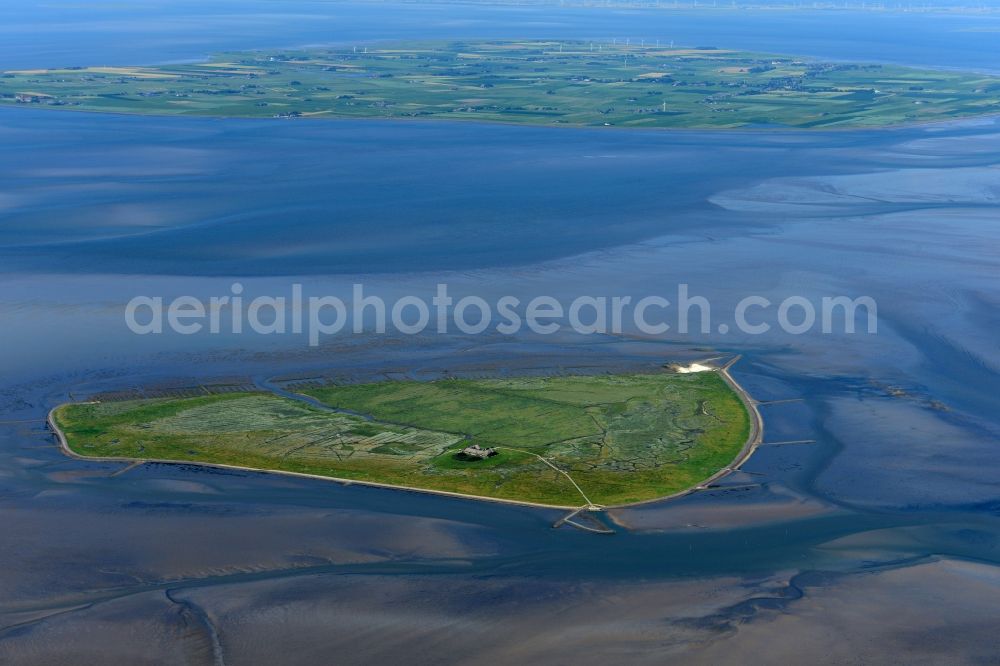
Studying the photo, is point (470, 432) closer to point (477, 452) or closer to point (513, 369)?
point (477, 452)

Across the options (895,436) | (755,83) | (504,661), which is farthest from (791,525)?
(755,83)

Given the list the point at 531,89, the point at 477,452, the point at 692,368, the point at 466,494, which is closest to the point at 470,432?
the point at 477,452

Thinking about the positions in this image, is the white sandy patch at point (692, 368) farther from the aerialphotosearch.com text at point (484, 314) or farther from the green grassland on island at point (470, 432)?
the aerialphotosearch.com text at point (484, 314)

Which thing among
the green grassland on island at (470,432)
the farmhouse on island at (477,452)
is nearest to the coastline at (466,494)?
the green grassland on island at (470,432)

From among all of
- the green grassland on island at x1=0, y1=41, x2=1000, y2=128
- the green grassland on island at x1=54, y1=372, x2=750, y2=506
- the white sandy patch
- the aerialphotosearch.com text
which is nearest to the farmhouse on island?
the green grassland on island at x1=54, y1=372, x2=750, y2=506

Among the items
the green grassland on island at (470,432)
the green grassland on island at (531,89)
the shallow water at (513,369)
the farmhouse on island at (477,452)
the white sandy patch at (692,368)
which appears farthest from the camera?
the green grassland on island at (531,89)

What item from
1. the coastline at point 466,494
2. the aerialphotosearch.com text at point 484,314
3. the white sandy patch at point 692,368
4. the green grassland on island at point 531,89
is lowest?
the coastline at point 466,494

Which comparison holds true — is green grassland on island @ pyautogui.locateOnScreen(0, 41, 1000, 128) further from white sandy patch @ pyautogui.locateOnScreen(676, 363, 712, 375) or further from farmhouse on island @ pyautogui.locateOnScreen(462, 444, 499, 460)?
farmhouse on island @ pyautogui.locateOnScreen(462, 444, 499, 460)

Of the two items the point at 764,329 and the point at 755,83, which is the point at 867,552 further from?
the point at 755,83
